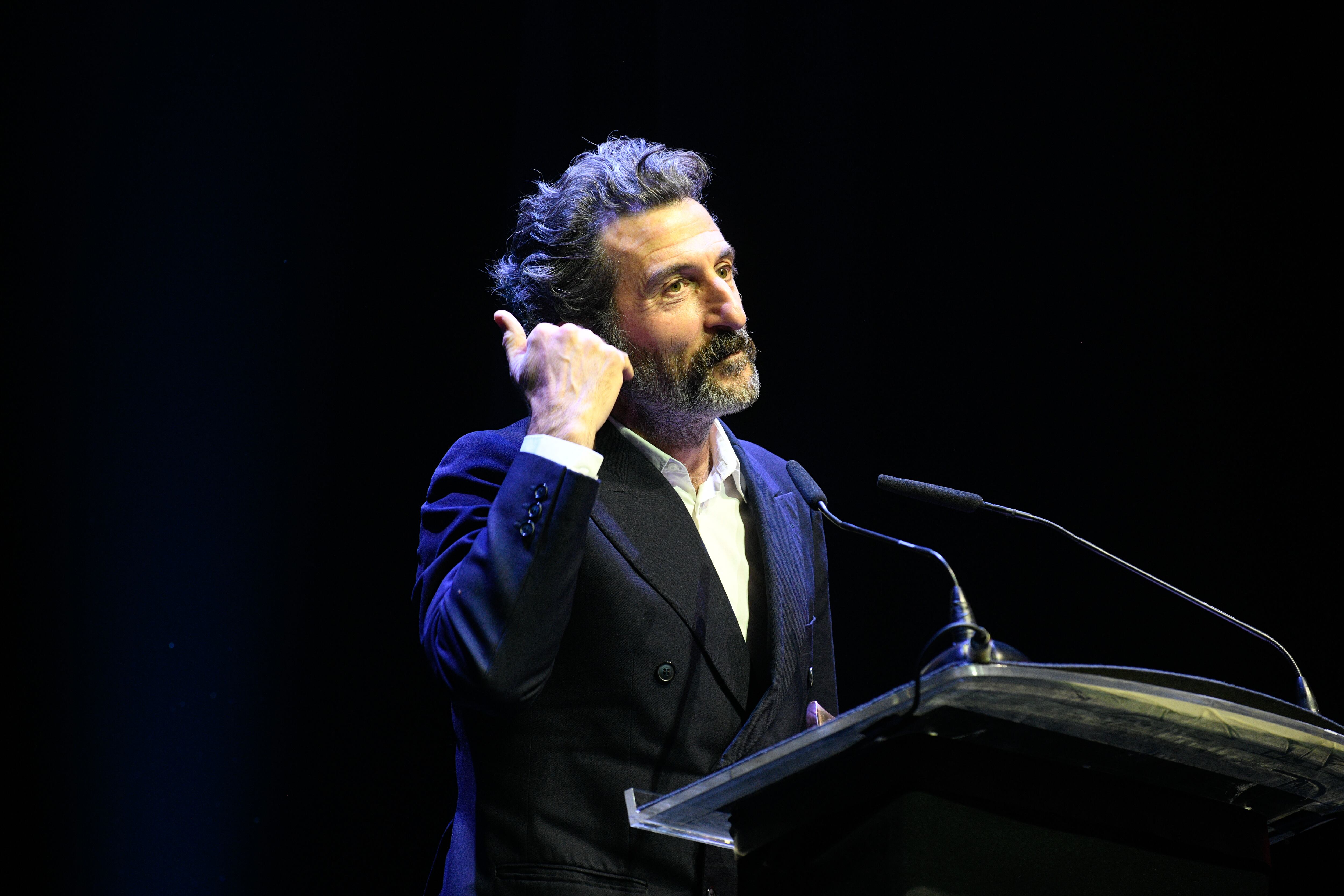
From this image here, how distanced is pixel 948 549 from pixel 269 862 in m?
1.74

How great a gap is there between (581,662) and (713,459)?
1.87ft

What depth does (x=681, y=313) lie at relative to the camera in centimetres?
190

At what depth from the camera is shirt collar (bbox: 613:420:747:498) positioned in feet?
5.71

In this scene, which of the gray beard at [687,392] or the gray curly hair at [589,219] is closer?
the gray beard at [687,392]

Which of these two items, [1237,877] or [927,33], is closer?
[1237,877]

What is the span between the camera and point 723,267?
196cm

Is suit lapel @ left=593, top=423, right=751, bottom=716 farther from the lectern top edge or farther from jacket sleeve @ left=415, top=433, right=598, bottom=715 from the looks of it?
the lectern top edge

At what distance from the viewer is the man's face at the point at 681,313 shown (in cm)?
183

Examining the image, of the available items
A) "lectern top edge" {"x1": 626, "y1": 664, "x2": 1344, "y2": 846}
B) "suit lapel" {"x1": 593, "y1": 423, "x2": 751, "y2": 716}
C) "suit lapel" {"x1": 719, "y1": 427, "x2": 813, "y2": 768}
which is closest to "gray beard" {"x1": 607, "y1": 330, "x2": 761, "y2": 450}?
"suit lapel" {"x1": 719, "y1": 427, "x2": 813, "y2": 768}

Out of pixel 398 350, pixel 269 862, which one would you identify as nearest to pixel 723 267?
pixel 398 350

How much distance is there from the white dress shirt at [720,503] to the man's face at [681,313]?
92 millimetres

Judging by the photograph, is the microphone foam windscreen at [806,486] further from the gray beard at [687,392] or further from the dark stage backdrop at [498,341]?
the dark stage backdrop at [498,341]

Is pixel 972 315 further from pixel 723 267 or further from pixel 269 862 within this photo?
pixel 269 862

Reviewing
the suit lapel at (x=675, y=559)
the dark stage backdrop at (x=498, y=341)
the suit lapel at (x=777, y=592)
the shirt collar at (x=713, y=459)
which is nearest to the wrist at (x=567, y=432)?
the suit lapel at (x=675, y=559)
